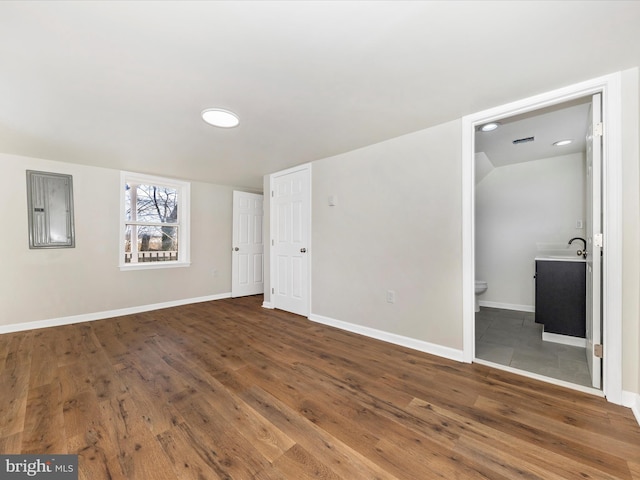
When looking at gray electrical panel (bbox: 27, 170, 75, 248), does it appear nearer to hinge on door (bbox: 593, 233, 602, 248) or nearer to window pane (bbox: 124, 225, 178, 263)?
window pane (bbox: 124, 225, 178, 263)

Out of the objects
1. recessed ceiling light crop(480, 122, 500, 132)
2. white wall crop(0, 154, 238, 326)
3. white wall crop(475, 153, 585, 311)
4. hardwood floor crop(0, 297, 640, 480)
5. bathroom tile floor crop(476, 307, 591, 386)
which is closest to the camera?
hardwood floor crop(0, 297, 640, 480)

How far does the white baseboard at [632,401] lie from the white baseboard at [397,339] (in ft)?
3.10

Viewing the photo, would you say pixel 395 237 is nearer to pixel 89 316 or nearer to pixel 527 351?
pixel 527 351

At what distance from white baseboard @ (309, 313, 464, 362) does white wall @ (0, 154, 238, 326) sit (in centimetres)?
258

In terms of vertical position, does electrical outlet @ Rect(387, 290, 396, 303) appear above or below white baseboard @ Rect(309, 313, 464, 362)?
above

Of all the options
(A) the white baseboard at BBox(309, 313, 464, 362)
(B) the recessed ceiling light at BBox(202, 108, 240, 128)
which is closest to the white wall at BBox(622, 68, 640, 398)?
(A) the white baseboard at BBox(309, 313, 464, 362)

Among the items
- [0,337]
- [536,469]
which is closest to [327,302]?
[536,469]

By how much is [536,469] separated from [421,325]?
1.39 meters

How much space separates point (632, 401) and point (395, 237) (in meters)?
1.93

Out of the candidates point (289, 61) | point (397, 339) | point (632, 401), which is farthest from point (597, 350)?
point (289, 61)

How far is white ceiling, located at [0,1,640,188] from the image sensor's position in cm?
125

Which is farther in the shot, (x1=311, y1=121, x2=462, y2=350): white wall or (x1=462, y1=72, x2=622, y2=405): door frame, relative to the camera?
(x1=311, y1=121, x2=462, y2=350): white wall

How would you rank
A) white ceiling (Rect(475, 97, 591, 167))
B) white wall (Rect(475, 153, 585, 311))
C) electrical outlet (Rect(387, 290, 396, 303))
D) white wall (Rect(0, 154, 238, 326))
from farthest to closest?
white wall (Rect(475, 153, 585, 311)) < white wall (Rect(0, 154, 238, 326)) < electrical outlet (Rect(387, 290, 396, 303)) < white ceiling (Rect(475, 97, 591, 167))

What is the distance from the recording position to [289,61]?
1.58 m
